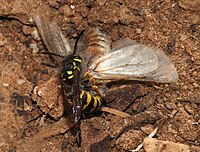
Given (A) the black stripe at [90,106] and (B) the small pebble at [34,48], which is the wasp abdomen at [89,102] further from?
(B) the small pebble at [34,48]

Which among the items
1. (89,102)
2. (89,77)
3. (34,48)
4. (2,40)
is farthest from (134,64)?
(2,40)

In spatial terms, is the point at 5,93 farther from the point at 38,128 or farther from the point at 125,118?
the point at 125,118

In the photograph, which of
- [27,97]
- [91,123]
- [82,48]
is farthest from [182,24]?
[27,97]

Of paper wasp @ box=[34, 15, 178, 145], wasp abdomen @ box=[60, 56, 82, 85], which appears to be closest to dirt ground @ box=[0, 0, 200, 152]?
paper wasp @ box=[34, 15, 178, 145]

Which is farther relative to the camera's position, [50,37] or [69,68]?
[50,37]

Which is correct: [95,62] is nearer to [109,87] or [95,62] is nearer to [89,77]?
[89,77]

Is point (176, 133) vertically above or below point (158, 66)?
below

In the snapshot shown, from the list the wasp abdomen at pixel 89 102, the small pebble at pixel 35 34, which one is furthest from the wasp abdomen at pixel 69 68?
the small pebble at pixel 35 34

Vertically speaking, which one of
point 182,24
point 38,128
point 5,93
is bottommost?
point 38,128
